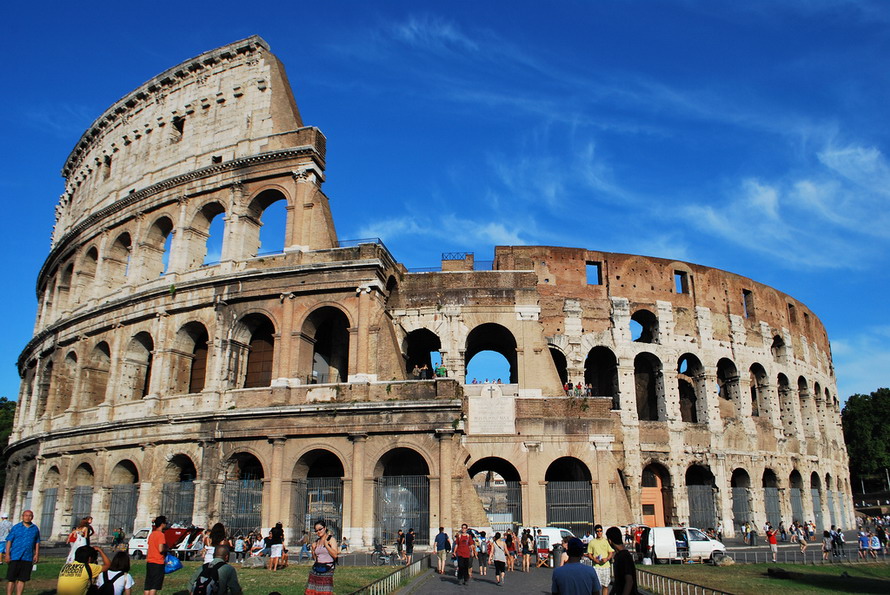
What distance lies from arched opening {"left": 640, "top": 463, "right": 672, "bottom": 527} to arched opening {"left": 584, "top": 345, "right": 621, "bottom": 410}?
3.64 m

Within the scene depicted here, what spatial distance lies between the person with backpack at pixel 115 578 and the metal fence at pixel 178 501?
15588mm

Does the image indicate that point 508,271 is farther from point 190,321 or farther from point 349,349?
point 190,321

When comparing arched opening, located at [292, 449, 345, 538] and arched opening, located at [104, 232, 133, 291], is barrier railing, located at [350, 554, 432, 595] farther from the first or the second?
arched opening, located at [104, 232, 133, 291]

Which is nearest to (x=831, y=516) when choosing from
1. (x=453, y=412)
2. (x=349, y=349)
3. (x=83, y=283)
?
(x=453, y=412)

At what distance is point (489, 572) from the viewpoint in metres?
17.7

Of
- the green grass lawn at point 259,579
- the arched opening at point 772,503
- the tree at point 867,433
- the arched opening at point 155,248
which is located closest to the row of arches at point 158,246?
the arched opening at point 155,248

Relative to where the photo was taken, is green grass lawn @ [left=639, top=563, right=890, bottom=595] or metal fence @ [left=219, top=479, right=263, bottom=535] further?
metal fence @ [left=219, top=479, right=263, bottom=535]

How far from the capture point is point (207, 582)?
265 inches

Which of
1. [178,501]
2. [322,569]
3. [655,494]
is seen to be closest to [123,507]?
[178,501]

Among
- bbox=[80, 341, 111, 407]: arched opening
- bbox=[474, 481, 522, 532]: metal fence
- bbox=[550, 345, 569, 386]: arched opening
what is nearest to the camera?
bbox=[474, 481, 522, 532]: metal fence

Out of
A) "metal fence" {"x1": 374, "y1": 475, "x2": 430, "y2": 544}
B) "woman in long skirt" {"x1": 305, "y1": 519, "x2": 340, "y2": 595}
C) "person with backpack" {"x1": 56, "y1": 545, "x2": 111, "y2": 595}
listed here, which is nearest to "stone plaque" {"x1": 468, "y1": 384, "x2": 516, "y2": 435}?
"metal fence" {"x1": 374, "y1": 475, "x2": 430, "y2": 544}

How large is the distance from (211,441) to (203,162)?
10.7 m

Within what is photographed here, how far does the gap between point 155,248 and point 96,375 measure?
5.50 m

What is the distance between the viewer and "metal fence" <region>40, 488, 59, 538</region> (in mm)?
26359
